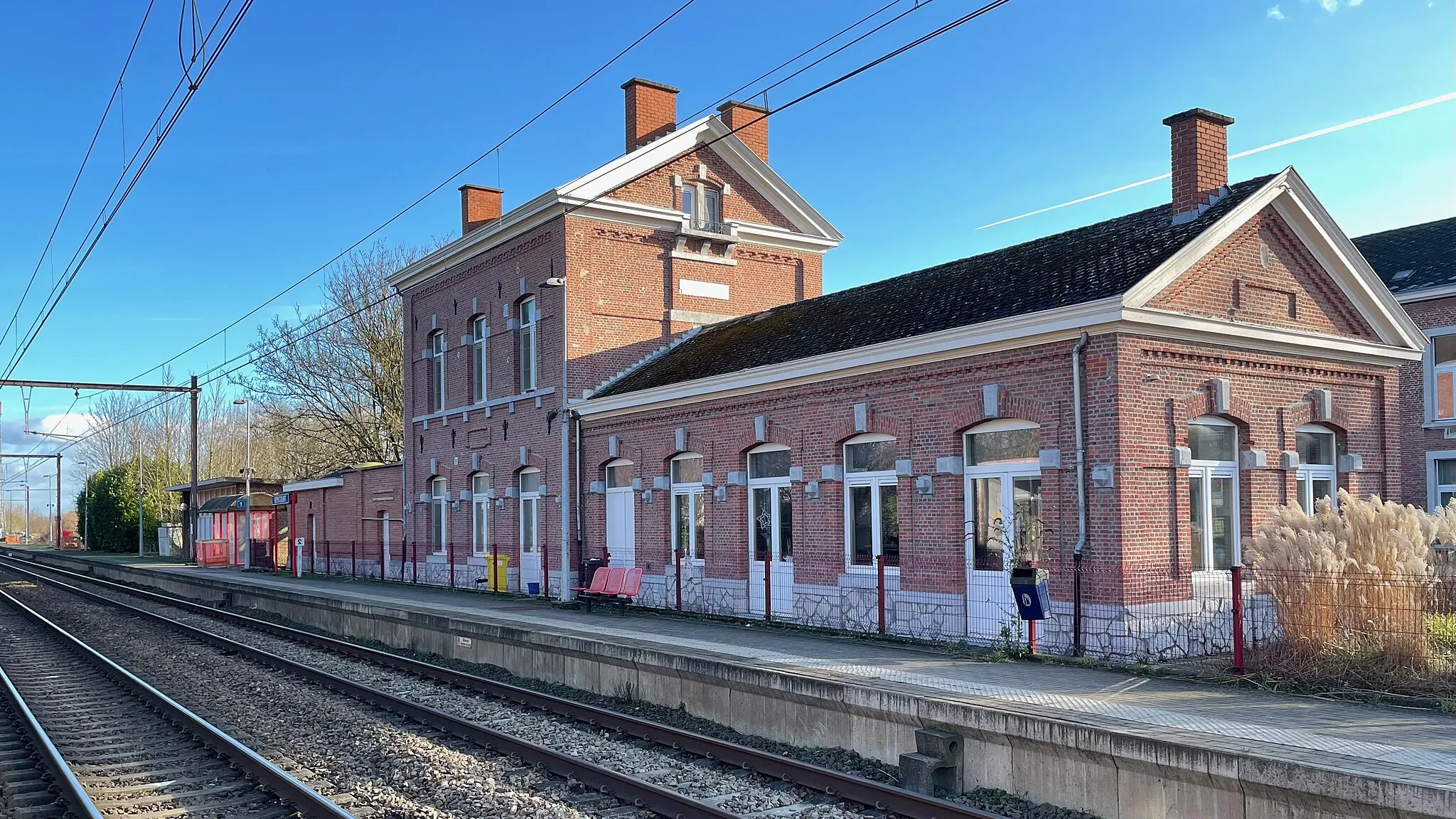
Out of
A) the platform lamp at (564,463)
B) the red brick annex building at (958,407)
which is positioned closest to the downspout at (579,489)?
the red brick annex building at (958,407)

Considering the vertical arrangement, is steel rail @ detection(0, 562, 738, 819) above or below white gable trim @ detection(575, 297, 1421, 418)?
below

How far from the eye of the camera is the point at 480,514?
2805cm

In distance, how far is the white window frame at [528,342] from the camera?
25.1m

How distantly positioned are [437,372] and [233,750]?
20.6 m

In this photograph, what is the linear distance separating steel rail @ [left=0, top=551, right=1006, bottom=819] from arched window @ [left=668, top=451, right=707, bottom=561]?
17.8ft

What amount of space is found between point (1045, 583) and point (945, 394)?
3113 mm

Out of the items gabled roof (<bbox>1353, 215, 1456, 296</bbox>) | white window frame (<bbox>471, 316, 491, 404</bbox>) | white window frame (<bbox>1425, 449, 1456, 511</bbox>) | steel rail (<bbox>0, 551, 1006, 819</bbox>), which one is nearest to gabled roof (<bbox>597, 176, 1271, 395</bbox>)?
white window frame (<bbox>471, 316, 491, 404</bbox>)

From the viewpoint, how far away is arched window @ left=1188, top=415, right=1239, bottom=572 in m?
14.4

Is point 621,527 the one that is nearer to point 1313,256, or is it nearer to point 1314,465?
point 1314,465

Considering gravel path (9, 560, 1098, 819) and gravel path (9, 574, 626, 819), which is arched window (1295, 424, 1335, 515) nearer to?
gravel path (9, 560, 1098, 819)

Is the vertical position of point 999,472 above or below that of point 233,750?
above

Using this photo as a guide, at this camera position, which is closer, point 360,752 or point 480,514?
point 360,752

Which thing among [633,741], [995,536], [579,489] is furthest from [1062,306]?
[579,489]

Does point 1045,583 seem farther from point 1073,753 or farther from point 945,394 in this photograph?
point 1073,753
